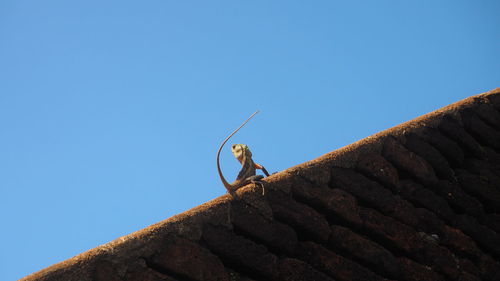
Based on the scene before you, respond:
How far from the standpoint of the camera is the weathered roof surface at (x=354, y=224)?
293cm

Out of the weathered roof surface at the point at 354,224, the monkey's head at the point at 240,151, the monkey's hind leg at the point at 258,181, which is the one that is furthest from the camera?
the monkey's head at the point at 240,151

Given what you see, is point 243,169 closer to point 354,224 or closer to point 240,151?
point 240,151

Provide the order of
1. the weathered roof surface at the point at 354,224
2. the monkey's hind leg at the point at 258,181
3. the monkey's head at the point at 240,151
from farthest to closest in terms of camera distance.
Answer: the monkey's head at the point at 240,151
the monkey's hind leg at the point at 258,181
the weathered roof surface at the point at 354,224

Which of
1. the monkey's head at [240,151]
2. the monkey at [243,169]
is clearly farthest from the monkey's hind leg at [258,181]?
the monkey's head at [240,151]

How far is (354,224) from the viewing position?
3385 mm

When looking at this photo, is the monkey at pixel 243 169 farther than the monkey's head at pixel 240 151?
No

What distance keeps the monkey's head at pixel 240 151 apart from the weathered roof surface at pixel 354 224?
4.13 feet

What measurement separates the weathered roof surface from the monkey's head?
1.26 meters

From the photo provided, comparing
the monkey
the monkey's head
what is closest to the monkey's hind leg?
the monkey

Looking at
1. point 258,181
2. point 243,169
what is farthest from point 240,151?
point 258,181

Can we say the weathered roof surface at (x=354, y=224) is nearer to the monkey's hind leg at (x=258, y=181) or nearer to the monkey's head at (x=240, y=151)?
the monkey's hind leg at (x=258, y=181)

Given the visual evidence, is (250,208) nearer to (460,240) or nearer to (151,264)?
(151,264)

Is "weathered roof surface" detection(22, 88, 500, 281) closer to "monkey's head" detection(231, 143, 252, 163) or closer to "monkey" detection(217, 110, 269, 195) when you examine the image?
"monkey" detection(217, 110, 269, 195)

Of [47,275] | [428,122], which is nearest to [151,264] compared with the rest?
[47,275]
